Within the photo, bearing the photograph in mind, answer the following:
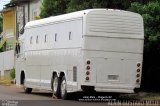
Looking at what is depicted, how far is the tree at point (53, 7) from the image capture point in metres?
32.8

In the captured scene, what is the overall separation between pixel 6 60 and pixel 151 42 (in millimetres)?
29352

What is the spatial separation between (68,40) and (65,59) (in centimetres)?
85

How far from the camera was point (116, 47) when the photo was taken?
2161cm

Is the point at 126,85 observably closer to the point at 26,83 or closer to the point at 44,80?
the point at 44,80

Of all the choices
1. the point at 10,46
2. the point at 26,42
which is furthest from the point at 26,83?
the point at 10,46

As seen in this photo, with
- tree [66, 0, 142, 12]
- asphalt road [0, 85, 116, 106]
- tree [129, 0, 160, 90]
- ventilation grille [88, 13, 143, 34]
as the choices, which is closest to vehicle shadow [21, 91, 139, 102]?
asphalt road [0, 85, 116, 106]

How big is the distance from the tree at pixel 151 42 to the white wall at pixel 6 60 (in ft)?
79.0

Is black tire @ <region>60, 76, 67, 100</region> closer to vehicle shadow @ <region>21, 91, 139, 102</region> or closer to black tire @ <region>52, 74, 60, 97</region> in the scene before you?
black tire @ <region>52, 74, 60, 97</region>

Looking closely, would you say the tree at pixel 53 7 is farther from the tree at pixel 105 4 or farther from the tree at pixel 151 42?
the tree at pixel 151 42

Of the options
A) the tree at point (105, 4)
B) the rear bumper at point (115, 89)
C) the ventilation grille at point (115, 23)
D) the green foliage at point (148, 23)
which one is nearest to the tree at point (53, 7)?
the green foliage at point (148, 23)

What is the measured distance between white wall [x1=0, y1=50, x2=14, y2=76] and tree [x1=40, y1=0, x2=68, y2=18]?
1623 centimetres

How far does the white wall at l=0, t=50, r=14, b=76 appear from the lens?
1959 inches

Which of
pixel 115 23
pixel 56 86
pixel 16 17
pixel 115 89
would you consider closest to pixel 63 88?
pixel 56 86

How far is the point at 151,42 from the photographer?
950 inches
